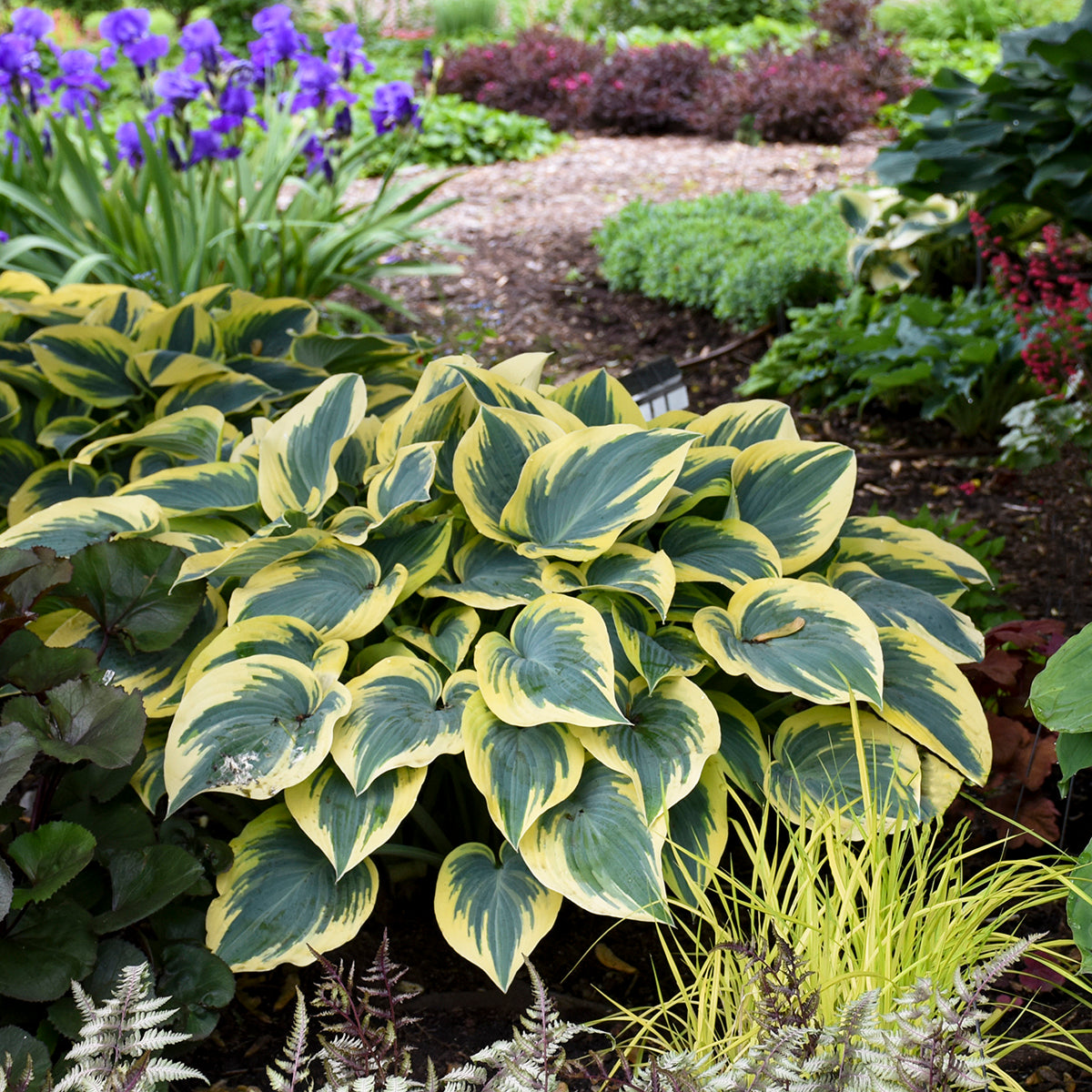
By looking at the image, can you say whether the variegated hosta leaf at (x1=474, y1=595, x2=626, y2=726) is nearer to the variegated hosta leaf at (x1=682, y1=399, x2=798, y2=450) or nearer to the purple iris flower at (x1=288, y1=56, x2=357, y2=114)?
the variegated hosta leaf at (x1=682, y1=399, x2=798, y2=450)

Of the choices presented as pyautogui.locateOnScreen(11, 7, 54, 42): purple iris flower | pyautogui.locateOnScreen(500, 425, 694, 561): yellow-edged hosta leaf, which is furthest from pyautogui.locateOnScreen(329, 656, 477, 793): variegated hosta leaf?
pyautogui.locateOnScreen(11, 7, 54, 42): purple iris flower

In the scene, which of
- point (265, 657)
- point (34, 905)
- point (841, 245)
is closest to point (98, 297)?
point (265, 657)

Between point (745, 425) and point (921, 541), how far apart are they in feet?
1.32

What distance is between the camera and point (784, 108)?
7301mm

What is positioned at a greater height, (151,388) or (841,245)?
(151,388)

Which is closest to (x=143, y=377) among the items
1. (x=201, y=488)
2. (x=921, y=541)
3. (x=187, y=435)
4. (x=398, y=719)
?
(x=187, y=435)

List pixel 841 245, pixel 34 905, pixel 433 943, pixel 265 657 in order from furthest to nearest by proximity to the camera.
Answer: pixel 841 245 → pixel 433 943 → pixel 265 657 → pixel 34 905

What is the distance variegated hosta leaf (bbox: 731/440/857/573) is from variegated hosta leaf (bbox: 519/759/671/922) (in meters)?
0.52

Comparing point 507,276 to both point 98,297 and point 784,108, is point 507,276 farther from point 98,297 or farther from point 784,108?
point 784,108

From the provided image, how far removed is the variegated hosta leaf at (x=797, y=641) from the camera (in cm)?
146

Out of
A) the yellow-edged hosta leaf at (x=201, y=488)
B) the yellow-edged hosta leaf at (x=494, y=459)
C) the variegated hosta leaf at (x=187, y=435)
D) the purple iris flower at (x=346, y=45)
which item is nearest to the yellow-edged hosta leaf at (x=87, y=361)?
the variegated hosta leaf at (x=187, y=435)

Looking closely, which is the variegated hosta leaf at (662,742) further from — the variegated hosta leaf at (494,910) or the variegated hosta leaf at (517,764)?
the variegated hosta leaf at (494,910)

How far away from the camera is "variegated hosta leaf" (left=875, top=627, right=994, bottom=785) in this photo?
5.00 feet

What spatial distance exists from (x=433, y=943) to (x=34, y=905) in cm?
61
